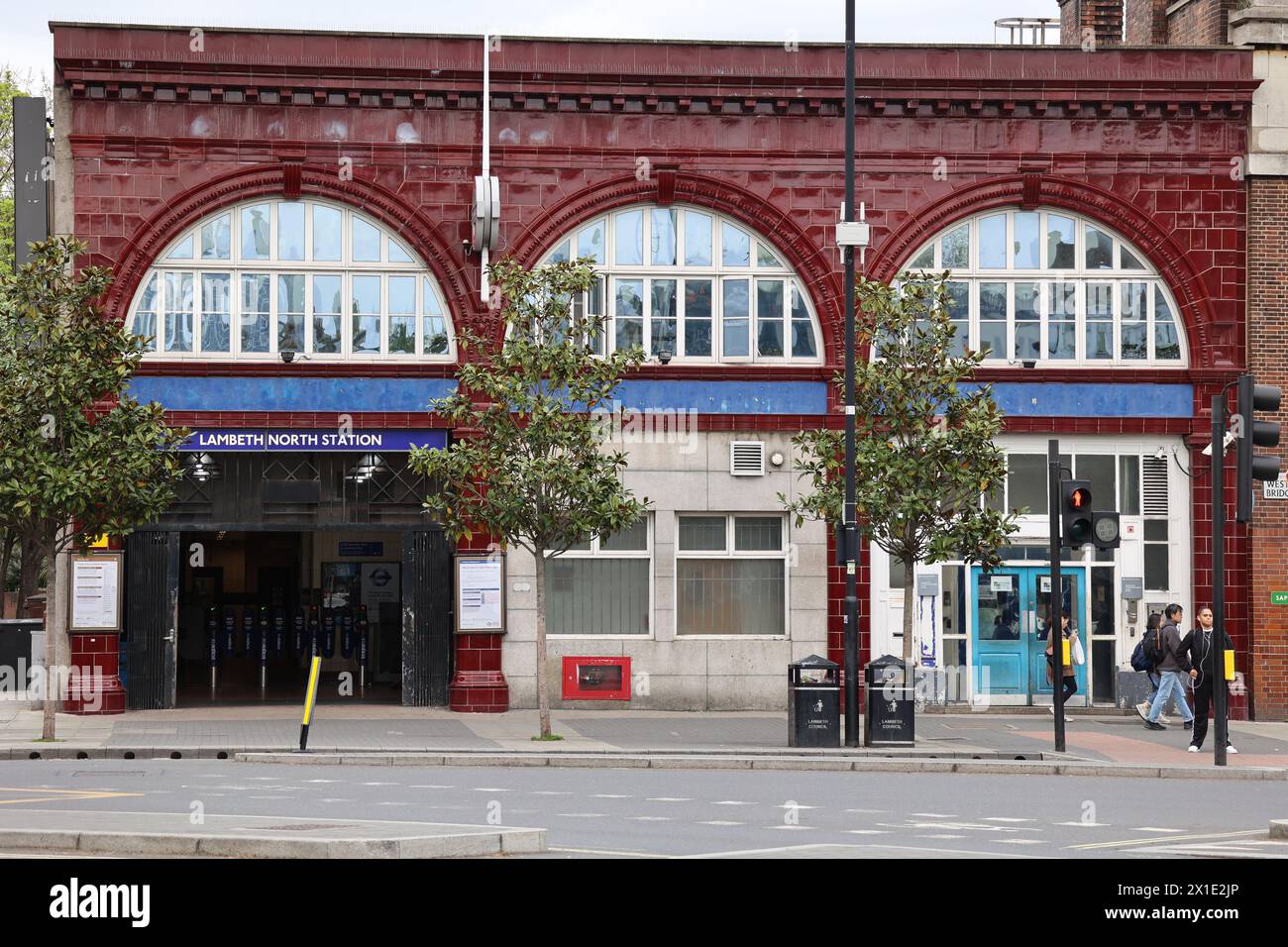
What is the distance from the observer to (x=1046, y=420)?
2983cm

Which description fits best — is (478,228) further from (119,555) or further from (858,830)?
(858,830)

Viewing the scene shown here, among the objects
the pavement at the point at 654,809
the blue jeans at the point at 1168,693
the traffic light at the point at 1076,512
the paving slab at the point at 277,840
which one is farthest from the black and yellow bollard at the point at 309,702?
the blue jeans at the point at 1168,693

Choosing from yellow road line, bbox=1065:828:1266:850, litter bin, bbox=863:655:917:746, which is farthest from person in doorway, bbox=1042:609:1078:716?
yellow road line, bbox=1065:828:1266:850

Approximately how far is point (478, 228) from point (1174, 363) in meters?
11.1

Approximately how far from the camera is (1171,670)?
27.2m

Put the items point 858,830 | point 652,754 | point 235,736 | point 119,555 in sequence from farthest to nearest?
point 119,555 → point 235,736 → point 652,754 → point 858,830

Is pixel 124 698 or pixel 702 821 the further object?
pixel 124 698

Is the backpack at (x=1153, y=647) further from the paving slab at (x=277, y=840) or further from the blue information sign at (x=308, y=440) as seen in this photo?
the paving slab at (x=277, y=840)

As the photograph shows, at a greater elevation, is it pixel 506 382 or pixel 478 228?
pixel 478 228

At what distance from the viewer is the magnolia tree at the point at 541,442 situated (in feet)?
81.9

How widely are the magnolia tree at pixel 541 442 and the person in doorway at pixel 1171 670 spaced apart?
7.75 m

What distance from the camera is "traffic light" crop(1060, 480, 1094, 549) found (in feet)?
78.1

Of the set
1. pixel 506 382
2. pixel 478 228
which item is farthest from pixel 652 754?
pixel 478 228

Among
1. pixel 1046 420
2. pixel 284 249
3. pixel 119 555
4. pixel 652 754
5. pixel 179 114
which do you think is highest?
pixel 179 114
